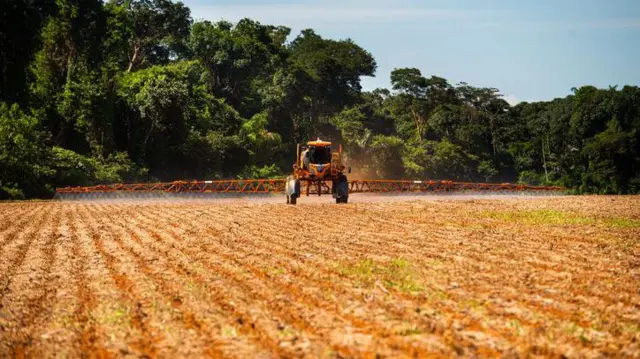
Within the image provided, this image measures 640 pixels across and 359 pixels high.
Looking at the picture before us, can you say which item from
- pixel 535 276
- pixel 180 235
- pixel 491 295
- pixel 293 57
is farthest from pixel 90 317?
pixel 293 57

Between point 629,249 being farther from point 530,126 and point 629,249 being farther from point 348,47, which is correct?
point 348,47

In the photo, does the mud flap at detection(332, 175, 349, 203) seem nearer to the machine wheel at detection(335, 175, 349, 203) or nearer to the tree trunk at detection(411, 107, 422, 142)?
the machine wheel at detection(335, 175, 349, 203)

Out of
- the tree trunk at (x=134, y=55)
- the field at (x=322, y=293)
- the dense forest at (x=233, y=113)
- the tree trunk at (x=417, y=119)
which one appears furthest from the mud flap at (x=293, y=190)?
the tree trunk at (x=417, y=119)

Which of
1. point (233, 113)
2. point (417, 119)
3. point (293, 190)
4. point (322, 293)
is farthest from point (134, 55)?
point (322, 293)

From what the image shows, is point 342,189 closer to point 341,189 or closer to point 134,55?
point 341,189

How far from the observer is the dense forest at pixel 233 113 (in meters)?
48.7

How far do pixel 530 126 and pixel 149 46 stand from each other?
157 feet

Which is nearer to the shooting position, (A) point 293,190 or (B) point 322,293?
(B) point 322,293

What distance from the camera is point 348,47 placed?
91.8 metres

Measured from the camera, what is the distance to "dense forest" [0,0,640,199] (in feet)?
160

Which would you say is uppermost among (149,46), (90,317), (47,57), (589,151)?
A: (149,46)

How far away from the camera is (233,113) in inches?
2761

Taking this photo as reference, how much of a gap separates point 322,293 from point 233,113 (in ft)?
203

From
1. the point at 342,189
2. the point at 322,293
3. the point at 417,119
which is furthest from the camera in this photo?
the point at 417,119
